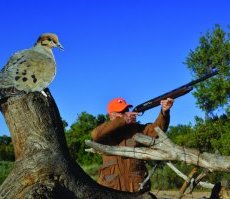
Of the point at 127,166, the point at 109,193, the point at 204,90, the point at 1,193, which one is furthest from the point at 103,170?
the point at 204,90

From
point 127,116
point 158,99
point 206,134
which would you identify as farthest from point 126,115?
point 206,134

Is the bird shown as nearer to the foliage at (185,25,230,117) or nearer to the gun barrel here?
the gun barrel

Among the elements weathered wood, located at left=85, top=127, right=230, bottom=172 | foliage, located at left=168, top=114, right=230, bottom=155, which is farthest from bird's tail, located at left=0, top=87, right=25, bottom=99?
foliage, located at left=168, top=114, right=230, bottom=155

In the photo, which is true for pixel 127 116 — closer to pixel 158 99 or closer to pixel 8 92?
pixel 158 99

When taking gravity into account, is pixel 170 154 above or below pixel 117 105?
below

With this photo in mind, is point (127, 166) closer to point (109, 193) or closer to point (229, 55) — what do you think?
point (109, 193)

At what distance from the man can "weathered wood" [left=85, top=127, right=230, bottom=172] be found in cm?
94

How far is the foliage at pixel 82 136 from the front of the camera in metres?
34.8

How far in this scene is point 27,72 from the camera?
5.08 metres

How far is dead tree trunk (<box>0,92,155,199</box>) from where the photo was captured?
449cm

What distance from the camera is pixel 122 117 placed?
6.82 metres

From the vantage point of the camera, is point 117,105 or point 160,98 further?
point 160,98

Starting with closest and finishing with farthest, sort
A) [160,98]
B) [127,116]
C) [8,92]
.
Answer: [8,92], [127,116], [160,98]

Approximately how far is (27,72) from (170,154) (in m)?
1.41
